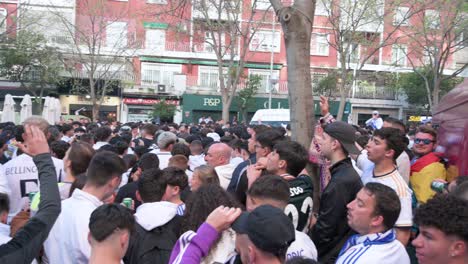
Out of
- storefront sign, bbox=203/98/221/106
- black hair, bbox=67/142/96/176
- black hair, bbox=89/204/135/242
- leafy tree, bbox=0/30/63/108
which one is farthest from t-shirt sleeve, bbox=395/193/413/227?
storefront sign, bbox=203/98/221/106

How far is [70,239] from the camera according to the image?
11.8 ft

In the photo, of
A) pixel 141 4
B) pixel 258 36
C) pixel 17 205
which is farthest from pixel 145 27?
pixel 17 205

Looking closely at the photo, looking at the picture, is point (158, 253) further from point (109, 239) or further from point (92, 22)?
A: point (92, 22)

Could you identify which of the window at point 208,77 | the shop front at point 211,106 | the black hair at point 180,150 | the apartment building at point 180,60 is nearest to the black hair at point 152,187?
the black hair at point 180,150

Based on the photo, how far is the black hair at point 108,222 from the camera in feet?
9.84

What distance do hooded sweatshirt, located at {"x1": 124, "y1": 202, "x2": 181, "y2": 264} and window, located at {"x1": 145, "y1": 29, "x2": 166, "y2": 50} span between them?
33337 mm

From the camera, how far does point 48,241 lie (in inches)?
144

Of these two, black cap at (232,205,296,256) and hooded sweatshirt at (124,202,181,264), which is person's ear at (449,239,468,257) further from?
hooded sweatshirt at (124,202,181,264)

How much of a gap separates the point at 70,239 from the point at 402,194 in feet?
8.96

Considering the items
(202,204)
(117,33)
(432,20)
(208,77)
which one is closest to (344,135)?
(202,204)

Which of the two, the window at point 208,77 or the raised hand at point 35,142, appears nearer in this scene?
the raised hand at point 35,142

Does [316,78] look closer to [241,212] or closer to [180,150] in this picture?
[180,150]

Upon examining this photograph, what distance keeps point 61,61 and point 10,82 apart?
4.10 metres

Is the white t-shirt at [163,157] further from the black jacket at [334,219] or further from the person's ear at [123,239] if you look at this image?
the person's ear at [123,239]
